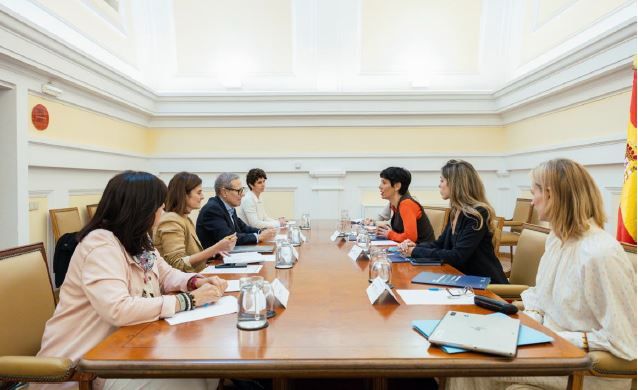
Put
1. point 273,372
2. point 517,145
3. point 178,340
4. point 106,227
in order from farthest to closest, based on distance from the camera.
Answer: point 517,145 → point 106,227 → point 178,340 → point 273,372

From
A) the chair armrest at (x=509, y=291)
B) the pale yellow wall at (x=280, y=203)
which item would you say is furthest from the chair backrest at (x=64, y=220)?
the chair armrest at (x=509, y=291)

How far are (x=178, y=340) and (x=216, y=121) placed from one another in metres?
4.38

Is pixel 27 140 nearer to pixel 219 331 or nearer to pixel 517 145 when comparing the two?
pixel 219 331

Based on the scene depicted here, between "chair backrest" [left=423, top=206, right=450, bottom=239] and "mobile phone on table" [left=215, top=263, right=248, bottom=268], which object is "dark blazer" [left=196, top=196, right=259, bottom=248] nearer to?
"mobile phone on table" [left=215, top=263, right=248, bottom=268]

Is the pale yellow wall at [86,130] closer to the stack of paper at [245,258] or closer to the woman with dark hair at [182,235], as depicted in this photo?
the woman with dark hair at [182,235]

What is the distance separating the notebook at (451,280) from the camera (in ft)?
5.72

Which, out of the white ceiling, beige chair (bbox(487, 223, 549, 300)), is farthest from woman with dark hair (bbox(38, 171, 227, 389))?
the white ceiling

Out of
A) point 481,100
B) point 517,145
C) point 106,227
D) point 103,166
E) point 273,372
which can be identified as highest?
point 481,100

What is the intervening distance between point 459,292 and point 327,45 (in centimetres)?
414

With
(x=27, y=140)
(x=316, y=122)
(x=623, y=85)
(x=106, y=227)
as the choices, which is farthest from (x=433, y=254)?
(x=316, y=122)

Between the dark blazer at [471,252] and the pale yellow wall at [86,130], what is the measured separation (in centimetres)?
294

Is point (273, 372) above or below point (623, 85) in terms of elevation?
below

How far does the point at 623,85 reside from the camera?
3152 millimetres

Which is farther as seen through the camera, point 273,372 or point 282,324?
point 282,324
